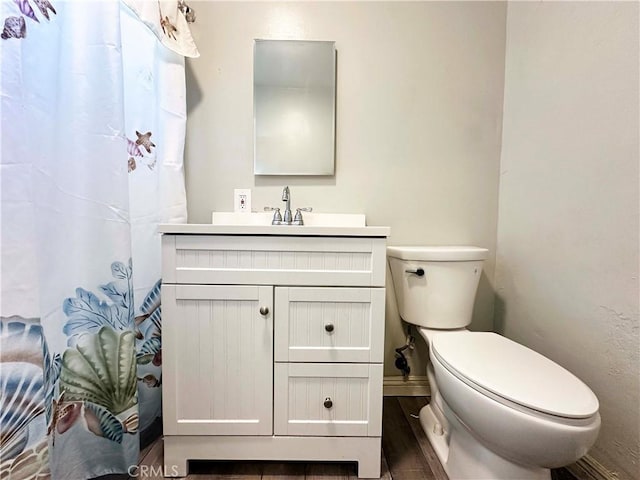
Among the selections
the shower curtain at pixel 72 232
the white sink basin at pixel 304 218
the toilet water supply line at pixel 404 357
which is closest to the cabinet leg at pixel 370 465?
the toilet water supply line at pixel 404 357

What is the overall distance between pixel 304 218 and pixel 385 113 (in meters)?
0.60

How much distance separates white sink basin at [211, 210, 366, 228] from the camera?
52.6 inches

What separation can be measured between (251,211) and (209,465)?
0.96 meters

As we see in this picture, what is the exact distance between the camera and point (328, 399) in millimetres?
934

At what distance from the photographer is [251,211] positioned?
1.37 metres

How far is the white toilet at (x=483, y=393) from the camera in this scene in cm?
66

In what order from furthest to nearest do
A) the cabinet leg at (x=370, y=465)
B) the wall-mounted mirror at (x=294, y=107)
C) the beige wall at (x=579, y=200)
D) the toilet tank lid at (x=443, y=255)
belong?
the wall-mounted mirror at (x=294, y=107) < the toilet tank lid at (x=443, y=255) < the cabinet leg at (x=370, y=465) < the beige wall at (x=579, y=200)

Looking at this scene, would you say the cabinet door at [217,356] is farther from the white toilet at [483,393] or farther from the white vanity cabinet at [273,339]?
the white toilet at [483,393]

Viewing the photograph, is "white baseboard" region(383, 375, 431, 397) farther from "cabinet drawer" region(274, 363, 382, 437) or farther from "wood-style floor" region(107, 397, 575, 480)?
"cabinet drawer" region(274, 363, 382, 437)

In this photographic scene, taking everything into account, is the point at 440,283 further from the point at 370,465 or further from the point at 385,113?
the point at 385,113

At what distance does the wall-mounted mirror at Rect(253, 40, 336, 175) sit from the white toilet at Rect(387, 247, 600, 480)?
0.58 metres

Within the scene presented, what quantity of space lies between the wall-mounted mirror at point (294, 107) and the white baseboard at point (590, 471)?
→ 134cm

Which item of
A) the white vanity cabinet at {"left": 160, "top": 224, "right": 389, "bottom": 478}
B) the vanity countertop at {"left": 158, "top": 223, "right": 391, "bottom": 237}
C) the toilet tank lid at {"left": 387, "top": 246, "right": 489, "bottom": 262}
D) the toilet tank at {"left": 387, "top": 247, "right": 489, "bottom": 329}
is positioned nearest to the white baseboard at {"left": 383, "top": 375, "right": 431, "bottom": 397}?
the toilet tank at {"left": 387, "top": 247, "right": 489, "bottom": 329}

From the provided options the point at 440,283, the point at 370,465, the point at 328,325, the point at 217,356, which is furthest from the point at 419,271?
the point at 217,356
